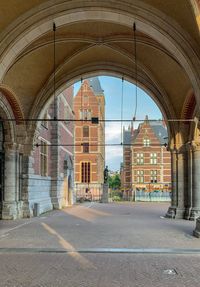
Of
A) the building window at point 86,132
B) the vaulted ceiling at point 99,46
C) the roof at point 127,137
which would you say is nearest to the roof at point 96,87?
the building window at point 86,132

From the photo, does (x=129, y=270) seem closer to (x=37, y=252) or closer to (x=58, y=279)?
(x=58, y=279)

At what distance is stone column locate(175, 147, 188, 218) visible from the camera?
1952 centimetres

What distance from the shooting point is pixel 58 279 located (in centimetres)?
705

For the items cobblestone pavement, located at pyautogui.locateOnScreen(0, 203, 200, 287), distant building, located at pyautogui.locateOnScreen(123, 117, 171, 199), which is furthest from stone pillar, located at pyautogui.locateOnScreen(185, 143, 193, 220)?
distant building, located at pyautogui.locateOnScreen(123, 117, 171, 199)

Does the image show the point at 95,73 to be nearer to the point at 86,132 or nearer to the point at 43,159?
the point at 43,159

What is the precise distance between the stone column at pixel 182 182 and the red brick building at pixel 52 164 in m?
5.51

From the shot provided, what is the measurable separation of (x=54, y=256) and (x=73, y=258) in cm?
49

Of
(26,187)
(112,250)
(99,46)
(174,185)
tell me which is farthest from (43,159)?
(112,250)

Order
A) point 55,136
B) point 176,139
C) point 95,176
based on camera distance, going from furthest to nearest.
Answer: point 95,176 < point 55,136 < point 176,139

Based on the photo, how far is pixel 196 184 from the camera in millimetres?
18219

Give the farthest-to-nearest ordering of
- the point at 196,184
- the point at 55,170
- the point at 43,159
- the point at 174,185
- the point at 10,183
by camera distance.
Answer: the point at 55,170
the point at 43,159
the point at 174,185
the point at 10,183
the point at 196,184

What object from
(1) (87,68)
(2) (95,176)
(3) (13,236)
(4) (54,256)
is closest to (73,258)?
(4) (54,256)

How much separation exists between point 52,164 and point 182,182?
410 inches

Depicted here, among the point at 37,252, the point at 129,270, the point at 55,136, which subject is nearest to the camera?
the point at 129,270
